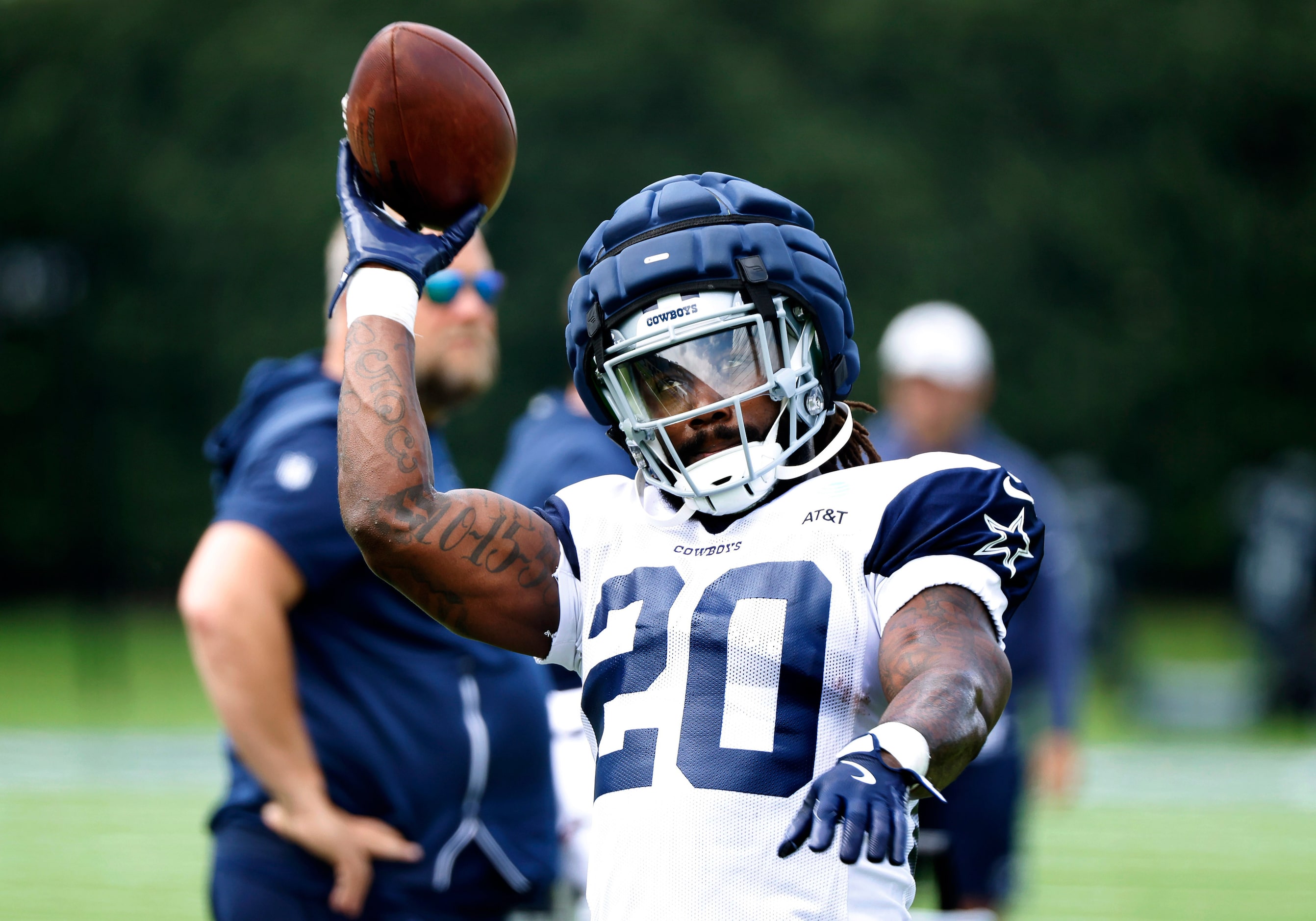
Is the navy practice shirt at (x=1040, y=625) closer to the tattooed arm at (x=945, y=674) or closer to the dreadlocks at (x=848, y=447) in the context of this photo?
the dreadlocks at (x=848, y=447)

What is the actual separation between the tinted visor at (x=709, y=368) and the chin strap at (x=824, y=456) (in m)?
0.13

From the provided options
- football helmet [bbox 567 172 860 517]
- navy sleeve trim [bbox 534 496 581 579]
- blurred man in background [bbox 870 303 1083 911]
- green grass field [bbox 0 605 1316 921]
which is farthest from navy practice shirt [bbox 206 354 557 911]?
green grass field [bbox 0 605 1316 921]

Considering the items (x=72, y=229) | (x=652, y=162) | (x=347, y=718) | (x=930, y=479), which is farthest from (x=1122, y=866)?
(x=72, y=229)

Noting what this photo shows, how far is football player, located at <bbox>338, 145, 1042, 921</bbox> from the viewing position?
6.39ft

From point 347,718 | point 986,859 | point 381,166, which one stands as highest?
point 381,166

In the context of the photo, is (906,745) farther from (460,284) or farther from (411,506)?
(460,284)

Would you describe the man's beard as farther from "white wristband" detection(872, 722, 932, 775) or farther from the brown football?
"white wristband" detection(872, 722, 932, 775)

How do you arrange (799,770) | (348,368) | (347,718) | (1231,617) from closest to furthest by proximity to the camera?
(799,770) → (348,368) → (347,718) → (1231,617)

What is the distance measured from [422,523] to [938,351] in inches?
132

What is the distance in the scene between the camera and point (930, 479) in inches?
80.7

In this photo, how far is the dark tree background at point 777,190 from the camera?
21.6 m

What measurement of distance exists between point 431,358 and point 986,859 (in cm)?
239

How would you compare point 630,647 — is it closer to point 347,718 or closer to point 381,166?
point 381,166

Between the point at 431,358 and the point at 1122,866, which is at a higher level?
the point at 431,358
